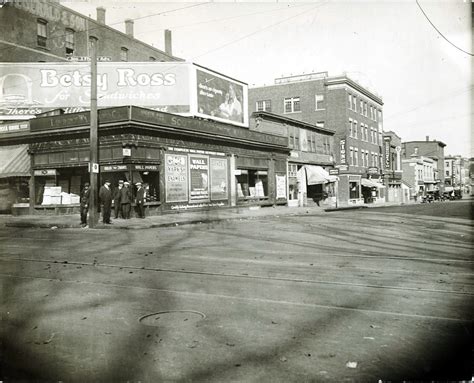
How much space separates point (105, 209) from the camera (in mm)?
18297

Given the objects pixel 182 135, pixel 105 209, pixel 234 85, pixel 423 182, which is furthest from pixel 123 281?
pixel 423 182

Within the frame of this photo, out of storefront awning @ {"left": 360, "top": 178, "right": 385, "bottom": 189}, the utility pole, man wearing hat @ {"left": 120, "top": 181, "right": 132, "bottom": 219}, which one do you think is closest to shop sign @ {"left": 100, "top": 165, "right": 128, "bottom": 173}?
man wearing hat @ {"left": 120, "top": 181, "right": 132, "bottom": 219}

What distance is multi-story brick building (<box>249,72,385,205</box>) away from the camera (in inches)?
1891

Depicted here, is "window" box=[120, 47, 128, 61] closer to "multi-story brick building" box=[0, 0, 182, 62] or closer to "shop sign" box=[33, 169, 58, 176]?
"multi-story brick building" box=[0, 0, 182, 62]

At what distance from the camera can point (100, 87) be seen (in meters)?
27.9

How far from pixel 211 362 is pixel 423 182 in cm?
8665

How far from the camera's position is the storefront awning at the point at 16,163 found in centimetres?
2486

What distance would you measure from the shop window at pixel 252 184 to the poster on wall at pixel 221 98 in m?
3.72

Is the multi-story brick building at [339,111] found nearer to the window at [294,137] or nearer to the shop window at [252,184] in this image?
the window at [294,137]

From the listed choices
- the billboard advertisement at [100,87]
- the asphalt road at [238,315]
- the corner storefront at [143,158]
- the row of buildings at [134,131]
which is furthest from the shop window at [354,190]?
the asphalt road at [238,315]

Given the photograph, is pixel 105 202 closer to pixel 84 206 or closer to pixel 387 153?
pixel 84 206

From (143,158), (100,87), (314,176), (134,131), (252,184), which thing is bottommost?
(252,184)

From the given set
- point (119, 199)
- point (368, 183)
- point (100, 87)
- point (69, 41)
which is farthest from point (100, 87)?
point (368, 183)

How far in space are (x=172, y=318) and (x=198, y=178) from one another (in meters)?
20.7
